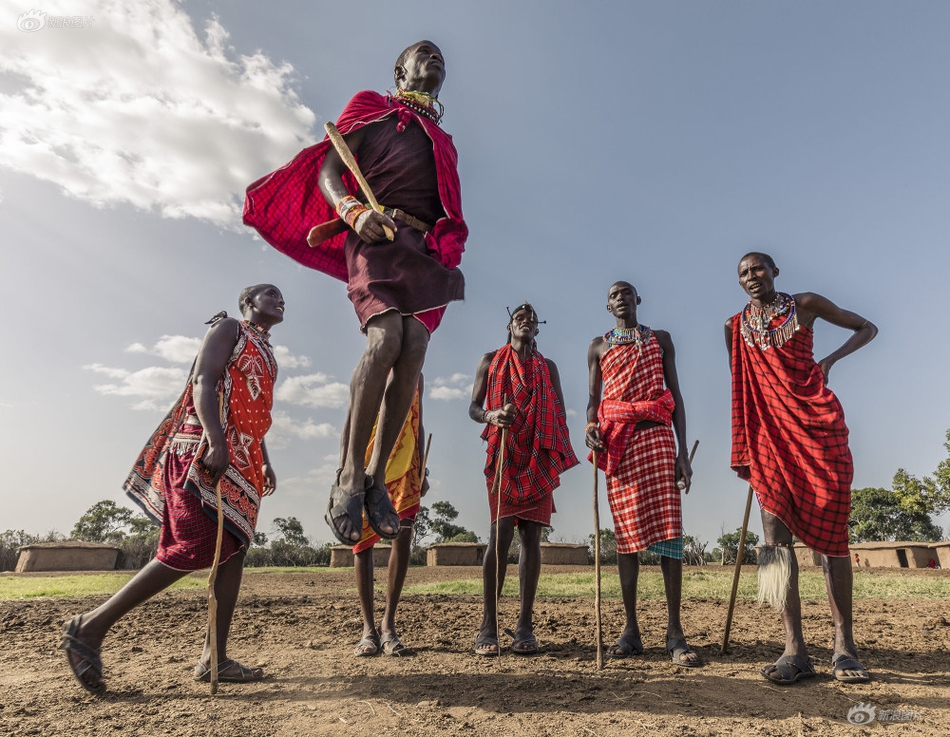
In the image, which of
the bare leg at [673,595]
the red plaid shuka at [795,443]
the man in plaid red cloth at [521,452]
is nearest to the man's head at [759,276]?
the red plaid shuka at [795,443]

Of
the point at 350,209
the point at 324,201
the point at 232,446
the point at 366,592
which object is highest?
the point at 324,201

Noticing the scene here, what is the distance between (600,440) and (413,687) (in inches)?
93.1

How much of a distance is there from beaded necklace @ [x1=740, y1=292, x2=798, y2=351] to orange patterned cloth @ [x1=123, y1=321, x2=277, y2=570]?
11.4ft

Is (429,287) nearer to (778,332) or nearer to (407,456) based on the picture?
(407,456)

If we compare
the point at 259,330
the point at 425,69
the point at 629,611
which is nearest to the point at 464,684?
the point at 629,611

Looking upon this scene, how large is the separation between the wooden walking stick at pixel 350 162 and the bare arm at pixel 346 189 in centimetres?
5

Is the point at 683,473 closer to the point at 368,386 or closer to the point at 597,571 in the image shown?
the point at 597,571

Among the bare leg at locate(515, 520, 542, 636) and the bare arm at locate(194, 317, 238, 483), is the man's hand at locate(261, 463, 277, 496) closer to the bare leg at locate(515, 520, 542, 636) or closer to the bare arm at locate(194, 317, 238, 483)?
the bare arm at locate(194, 317, 238, 483)

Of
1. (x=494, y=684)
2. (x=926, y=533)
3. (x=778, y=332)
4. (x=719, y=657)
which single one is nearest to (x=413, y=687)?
(x=494, y=684)

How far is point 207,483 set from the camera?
3.80m

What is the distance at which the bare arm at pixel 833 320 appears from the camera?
159 inches

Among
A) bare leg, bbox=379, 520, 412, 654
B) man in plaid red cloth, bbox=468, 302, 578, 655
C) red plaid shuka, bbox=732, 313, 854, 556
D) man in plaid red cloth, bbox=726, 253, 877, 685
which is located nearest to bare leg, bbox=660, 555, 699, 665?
man in plaid red cloth, bbox=726, 253, 877, 685

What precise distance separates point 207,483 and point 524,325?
2832mm

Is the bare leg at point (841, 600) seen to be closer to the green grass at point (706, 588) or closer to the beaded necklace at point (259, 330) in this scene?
the green grass at point (706, 588)
